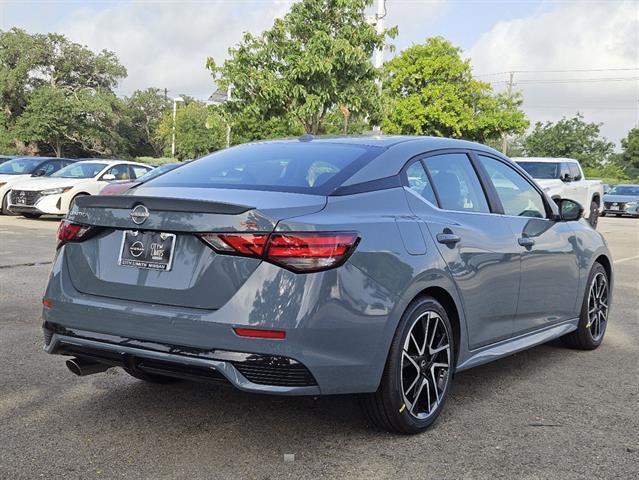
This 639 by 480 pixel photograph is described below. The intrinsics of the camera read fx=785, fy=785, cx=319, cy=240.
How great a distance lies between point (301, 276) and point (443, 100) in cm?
4341

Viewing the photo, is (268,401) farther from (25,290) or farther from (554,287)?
(25,290)

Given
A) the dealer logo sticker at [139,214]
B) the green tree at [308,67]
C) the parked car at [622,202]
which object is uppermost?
the green tree at [308,67]

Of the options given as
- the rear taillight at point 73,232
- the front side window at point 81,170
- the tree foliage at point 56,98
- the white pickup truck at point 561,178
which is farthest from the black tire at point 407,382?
the tree foliage at point 56,98

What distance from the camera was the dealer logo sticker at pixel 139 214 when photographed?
3592 millimetres

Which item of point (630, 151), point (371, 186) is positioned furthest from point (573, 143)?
point (371, 186)

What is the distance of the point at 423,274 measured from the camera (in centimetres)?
385

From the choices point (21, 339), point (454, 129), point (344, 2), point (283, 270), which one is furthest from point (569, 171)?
point (454, 129)

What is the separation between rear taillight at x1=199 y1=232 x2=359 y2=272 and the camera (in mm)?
3344

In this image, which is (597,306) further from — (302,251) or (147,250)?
(147,250)

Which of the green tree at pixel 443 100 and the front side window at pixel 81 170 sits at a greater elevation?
the green tree at pixel 443 100

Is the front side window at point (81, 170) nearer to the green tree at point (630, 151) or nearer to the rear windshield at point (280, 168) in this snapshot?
the rear windshield at point (280, 168)

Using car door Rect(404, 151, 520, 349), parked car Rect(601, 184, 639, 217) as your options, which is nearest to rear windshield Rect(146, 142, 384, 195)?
car door Rect(404, 151, 520, 349)

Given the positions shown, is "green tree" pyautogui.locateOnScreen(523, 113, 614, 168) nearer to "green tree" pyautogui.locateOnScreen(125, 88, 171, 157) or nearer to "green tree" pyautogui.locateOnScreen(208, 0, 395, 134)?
"green tree" pyautogui.locateOnScreen(125, 88, 171, 157)

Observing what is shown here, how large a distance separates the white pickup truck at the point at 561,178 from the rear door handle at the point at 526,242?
1297cm
